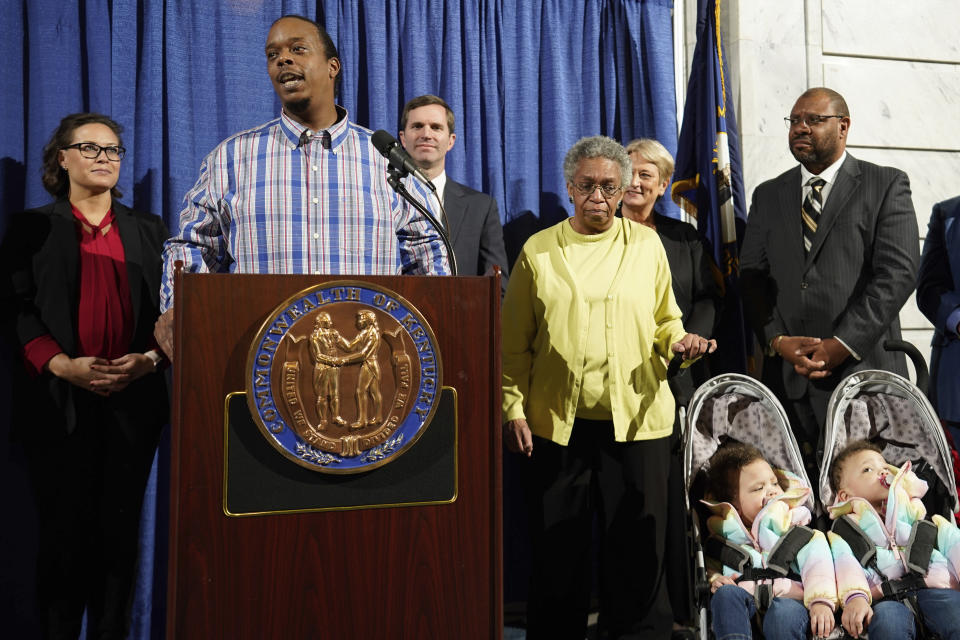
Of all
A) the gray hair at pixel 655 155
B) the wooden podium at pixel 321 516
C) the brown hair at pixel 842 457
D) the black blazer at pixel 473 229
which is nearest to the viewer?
the wooden podium at pixel 321 516

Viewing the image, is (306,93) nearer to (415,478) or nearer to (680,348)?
(415,478)

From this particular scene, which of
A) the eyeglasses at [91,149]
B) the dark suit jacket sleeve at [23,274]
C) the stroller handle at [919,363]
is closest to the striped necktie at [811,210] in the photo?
the stroller handle at [919,363]

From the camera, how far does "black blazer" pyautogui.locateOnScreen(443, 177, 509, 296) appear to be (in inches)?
118

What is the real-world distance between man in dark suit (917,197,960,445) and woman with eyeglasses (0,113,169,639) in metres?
2.74

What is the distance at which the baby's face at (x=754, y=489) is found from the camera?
2.17m

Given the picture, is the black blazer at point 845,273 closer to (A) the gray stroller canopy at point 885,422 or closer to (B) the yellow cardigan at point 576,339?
(A) the gray stroller canopy at point 885,422

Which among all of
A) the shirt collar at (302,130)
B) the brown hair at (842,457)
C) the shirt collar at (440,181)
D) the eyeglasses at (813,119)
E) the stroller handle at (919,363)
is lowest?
the brown hair at (842,457)

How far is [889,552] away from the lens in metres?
2.03

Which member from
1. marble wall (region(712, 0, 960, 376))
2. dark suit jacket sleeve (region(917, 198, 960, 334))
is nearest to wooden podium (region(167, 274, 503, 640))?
dark suit jacket sleeve (region(917, 198, 960, 334))

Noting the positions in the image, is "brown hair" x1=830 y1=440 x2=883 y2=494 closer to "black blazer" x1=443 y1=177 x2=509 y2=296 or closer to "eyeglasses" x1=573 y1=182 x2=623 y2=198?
"eyeglasses" x1=573 y1=182 x2=623 y2=198

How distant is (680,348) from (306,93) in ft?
4.15

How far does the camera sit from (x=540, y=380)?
2484mm

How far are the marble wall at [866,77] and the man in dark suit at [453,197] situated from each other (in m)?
1.38

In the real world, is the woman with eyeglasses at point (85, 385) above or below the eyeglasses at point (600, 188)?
below
